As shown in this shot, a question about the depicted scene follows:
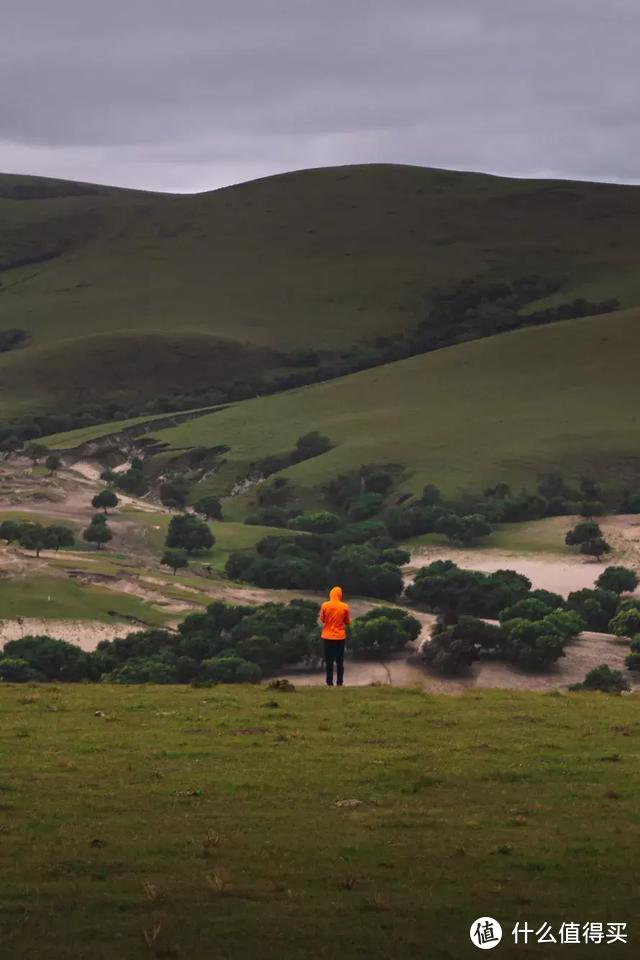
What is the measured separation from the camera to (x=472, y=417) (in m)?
120

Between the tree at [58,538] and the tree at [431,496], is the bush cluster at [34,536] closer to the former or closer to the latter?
the tree at [58,538]

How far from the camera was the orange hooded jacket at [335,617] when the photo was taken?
22.7 meters

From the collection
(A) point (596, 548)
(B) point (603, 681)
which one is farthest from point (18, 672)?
(A) point (596, 548)

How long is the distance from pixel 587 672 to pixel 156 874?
3871 centimetres

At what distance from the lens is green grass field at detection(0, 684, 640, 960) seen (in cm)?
1091

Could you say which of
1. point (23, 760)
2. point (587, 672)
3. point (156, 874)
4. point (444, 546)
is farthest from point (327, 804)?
point (444, 546)

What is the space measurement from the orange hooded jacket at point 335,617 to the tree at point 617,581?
47139 millimetres

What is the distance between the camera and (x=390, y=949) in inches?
416

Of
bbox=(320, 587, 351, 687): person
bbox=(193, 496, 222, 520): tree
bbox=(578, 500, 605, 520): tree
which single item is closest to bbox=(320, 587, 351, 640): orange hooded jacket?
bbox=(320, 587, 351, 687): person

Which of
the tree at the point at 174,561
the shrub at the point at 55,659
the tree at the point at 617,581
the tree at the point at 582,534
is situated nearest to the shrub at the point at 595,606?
the tree at the point at 617,581

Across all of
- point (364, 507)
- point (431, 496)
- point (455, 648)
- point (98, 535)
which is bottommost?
point (455, 648)

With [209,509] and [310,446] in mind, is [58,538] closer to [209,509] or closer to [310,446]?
[209,509]

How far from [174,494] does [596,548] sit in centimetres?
3804

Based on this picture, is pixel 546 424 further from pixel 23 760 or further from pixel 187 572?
pixel 23 760
